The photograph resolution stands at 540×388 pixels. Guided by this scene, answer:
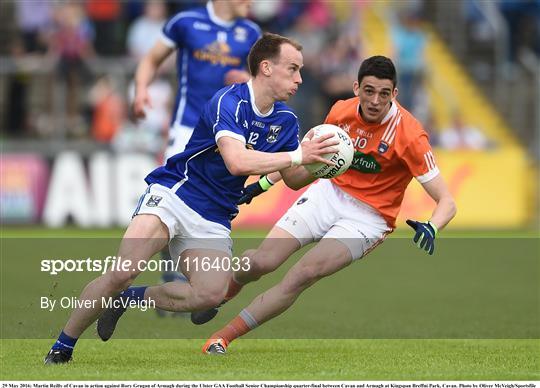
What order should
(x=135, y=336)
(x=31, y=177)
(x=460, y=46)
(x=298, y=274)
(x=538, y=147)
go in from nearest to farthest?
(x=298, y=274), (x=135, y=336), (x=31, y=177), (x=538, y=147), (x=460, y=46)

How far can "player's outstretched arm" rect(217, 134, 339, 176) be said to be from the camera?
25.3 feet

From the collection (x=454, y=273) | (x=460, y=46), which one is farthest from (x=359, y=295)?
(x=460, y=46)

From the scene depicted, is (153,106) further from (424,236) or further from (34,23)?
(424,236)

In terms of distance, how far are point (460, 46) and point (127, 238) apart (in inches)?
756

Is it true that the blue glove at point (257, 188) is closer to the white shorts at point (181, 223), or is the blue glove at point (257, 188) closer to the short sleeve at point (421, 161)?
the white shorts at point (181, 223)

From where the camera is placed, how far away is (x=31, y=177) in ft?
64.6

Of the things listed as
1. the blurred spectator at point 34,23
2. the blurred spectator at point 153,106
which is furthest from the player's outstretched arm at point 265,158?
the blurred spectator at point 34,23

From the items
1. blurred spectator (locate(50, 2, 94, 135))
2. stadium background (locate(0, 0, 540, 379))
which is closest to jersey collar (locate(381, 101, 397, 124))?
stadium background (locate(0, 0, 540, 379))

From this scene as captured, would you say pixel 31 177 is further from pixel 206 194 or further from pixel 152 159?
pixel 206 194

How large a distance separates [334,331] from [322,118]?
34.4 ft

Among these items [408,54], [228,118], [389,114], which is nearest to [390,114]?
[389,114]

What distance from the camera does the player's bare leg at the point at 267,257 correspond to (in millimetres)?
8859

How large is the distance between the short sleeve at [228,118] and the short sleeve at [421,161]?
1.39 meters

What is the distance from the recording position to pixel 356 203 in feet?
30.0
